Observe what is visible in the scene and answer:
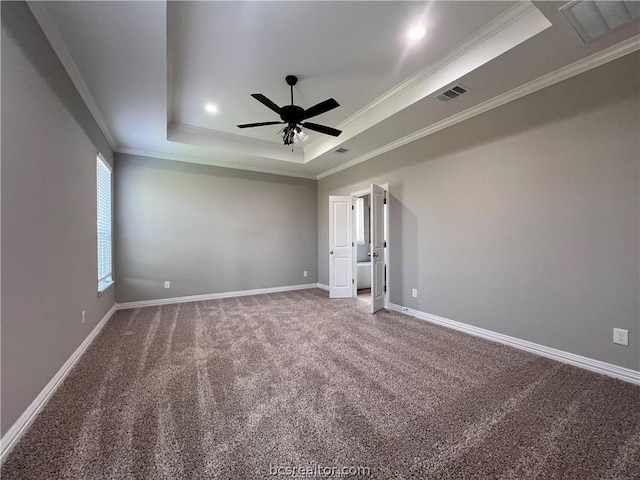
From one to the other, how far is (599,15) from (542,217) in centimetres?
162

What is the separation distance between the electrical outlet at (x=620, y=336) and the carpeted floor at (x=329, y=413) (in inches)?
13.8

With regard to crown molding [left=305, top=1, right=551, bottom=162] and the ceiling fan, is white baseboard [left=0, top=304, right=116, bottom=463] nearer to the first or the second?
the ceiling fan

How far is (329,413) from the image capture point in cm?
Result: 180

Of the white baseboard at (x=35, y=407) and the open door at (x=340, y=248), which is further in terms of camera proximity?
the open door at (x=340, y=248)

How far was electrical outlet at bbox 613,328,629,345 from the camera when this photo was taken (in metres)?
2.23

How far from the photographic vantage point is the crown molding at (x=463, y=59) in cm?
208

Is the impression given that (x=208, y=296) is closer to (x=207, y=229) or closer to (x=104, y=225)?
(x=207, y=229)

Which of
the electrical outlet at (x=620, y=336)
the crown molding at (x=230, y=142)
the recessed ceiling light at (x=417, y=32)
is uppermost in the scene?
the recessed ceiling light at (x=417, y=32)

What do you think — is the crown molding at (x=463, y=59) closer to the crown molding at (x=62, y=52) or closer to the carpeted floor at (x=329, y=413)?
the carpeted floor at (x=329, y=413)

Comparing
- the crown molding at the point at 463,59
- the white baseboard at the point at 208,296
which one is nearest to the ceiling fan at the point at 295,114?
the crown molding at the point at 463,59

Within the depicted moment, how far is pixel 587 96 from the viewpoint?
2.41 m

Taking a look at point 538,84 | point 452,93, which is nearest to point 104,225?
point 452,93

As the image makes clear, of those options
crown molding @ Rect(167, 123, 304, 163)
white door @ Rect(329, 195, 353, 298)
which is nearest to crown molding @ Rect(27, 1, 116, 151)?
crown molding @ Rect(167, 123, 304, 163)

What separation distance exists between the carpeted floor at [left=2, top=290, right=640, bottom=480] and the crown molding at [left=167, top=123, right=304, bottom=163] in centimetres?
306
